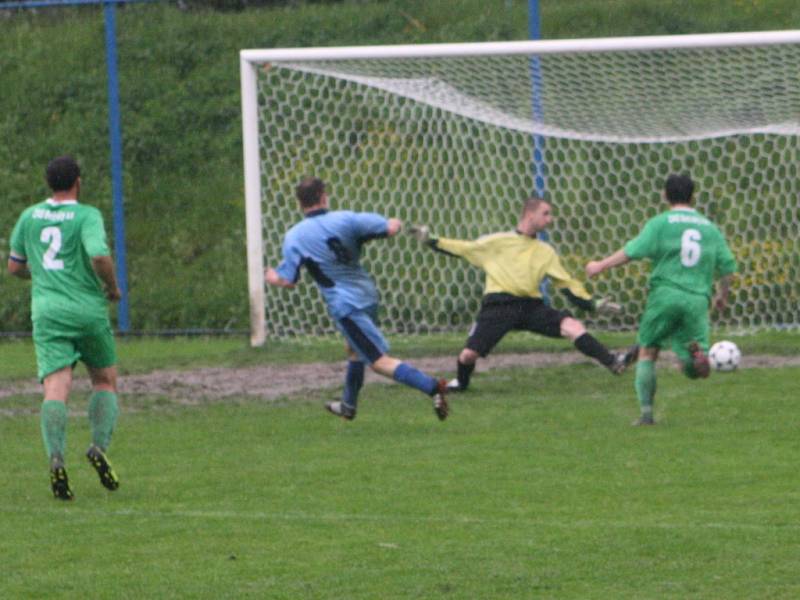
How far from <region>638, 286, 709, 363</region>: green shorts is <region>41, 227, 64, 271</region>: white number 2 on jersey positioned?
368cm

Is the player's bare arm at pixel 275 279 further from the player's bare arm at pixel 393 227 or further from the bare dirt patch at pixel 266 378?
the bare dirt patch at pixel 266 378

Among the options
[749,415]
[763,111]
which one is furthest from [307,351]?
[749,415]

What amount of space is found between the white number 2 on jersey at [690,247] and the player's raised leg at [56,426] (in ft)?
12.6

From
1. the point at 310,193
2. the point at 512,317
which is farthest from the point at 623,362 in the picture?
the point at 310,193

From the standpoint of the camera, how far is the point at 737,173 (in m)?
16.3

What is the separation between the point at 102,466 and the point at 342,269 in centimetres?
303

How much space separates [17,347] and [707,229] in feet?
26.7

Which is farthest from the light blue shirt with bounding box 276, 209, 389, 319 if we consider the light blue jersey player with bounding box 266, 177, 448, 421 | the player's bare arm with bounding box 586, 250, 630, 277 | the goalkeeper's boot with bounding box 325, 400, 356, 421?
the player's bare arm with bounding box 586, 250, 630, 277

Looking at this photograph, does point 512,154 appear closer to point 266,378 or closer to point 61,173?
point 266,378

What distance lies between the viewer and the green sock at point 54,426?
8953 millimetres

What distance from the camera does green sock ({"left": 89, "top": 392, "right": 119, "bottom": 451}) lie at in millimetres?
9219

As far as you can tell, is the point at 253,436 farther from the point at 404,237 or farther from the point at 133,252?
the point at 133,252

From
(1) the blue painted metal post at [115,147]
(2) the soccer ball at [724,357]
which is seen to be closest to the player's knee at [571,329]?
(2) the soccer ball at [724,357]

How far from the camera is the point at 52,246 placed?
9.12 metres
